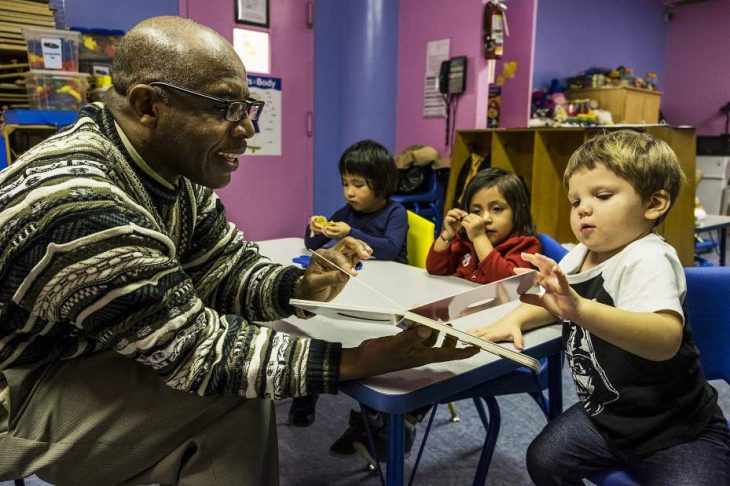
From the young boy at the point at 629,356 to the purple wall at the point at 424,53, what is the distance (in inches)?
130

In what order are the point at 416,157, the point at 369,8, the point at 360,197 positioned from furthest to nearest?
the point at 369,8 → the point at 416,157 → the point at 360,197

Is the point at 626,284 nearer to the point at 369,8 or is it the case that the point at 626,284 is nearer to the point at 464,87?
the point at 464,87

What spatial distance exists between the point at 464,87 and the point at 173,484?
12.9 ft

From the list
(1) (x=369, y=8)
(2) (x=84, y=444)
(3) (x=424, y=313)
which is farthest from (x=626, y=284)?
(1) (x=369, y=8)

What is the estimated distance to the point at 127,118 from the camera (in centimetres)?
101

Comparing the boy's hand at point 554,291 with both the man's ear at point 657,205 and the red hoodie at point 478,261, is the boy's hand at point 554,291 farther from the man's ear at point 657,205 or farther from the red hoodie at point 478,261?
the red hoodie at point 478,261

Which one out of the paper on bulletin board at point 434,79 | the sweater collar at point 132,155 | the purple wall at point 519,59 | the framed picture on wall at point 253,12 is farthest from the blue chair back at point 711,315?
the framed picture on wall at point 253,12

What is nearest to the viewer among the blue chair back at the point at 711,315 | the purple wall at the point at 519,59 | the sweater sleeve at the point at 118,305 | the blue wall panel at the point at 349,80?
the sweater sleeve at the point at 118,305

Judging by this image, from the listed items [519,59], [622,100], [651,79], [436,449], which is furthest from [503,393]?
[651,79]

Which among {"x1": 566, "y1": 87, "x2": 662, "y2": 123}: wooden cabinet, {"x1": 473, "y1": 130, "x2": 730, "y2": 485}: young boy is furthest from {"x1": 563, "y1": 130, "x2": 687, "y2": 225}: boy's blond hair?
{"x1": 566, "y1": 87, "x2": 662, "y2": 123}: wooden cabinet

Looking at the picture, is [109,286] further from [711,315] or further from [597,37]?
[597,37]

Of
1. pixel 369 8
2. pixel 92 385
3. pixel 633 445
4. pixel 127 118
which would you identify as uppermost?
pixel 369 8

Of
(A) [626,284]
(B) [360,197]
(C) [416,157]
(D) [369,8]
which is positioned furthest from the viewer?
(D) [369,8]

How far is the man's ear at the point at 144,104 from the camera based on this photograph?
97cm
